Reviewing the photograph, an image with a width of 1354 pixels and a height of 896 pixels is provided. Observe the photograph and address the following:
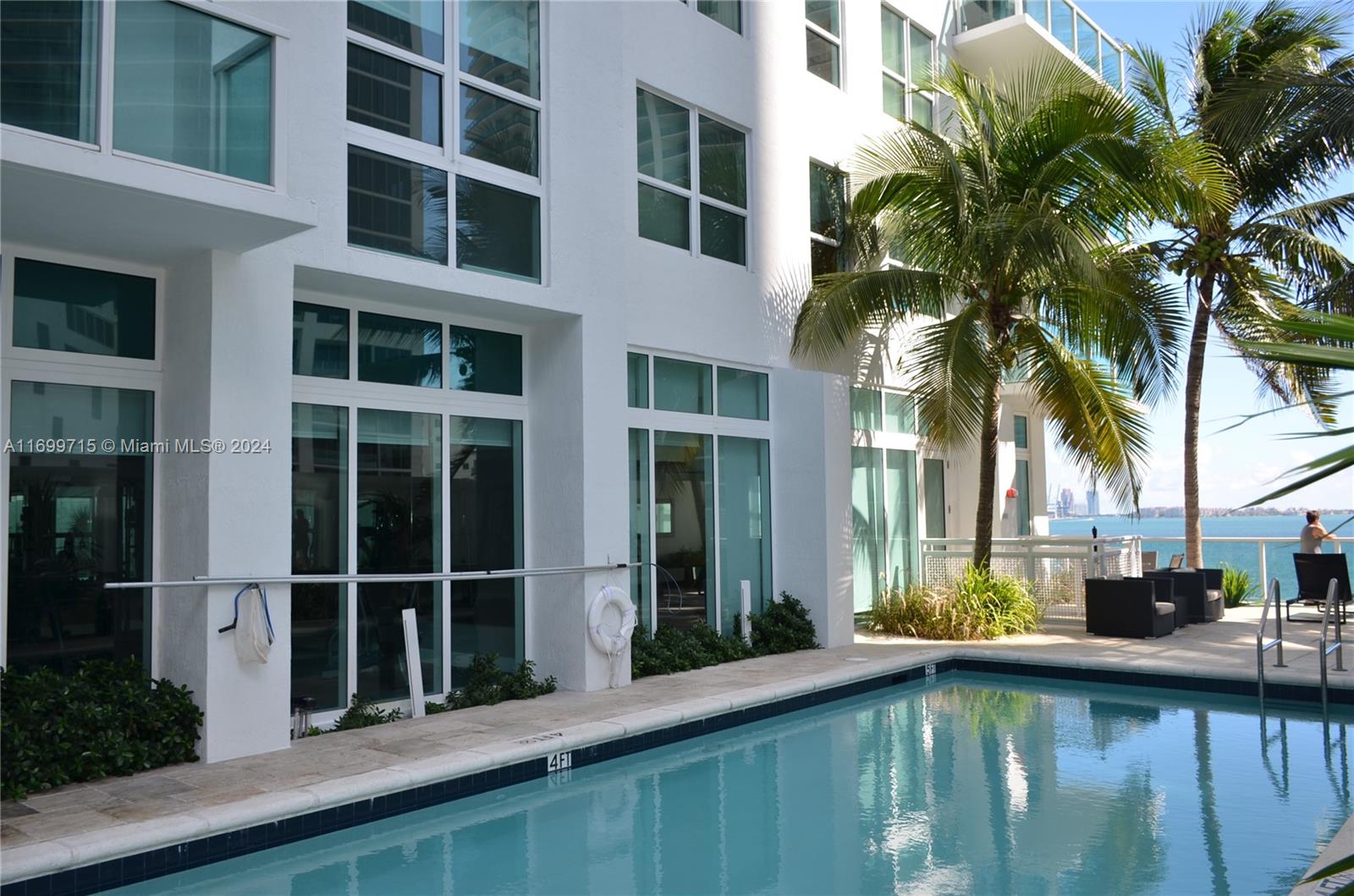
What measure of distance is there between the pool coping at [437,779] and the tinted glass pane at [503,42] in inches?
213

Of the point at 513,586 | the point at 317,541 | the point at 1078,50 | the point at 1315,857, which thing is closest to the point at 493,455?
the point at 513,586

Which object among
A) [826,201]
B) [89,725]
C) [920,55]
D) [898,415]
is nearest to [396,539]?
[89,725]

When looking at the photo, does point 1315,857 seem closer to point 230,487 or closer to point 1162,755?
point 1162,755

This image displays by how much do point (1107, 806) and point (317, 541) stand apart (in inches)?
225

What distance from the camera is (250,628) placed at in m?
6.73

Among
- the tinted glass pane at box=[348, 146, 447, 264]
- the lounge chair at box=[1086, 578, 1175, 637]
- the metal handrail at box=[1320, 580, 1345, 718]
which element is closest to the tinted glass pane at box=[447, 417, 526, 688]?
the tinted glass pane at box=[348, 146, 447, 264]

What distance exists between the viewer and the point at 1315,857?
17.2ft

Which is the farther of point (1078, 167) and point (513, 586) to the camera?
point (1078, 167)

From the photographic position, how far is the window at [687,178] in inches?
426

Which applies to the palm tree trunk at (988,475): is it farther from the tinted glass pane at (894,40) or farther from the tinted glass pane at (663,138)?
the tinted glass pane at (894,40)

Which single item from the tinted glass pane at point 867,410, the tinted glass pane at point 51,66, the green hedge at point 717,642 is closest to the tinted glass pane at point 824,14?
the tinted glass pane at point 867,410

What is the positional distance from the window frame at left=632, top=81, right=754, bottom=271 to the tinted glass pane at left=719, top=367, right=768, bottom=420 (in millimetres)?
1228

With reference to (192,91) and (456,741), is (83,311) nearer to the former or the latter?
(192,91)

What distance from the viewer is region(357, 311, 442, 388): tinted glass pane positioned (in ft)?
27.2
